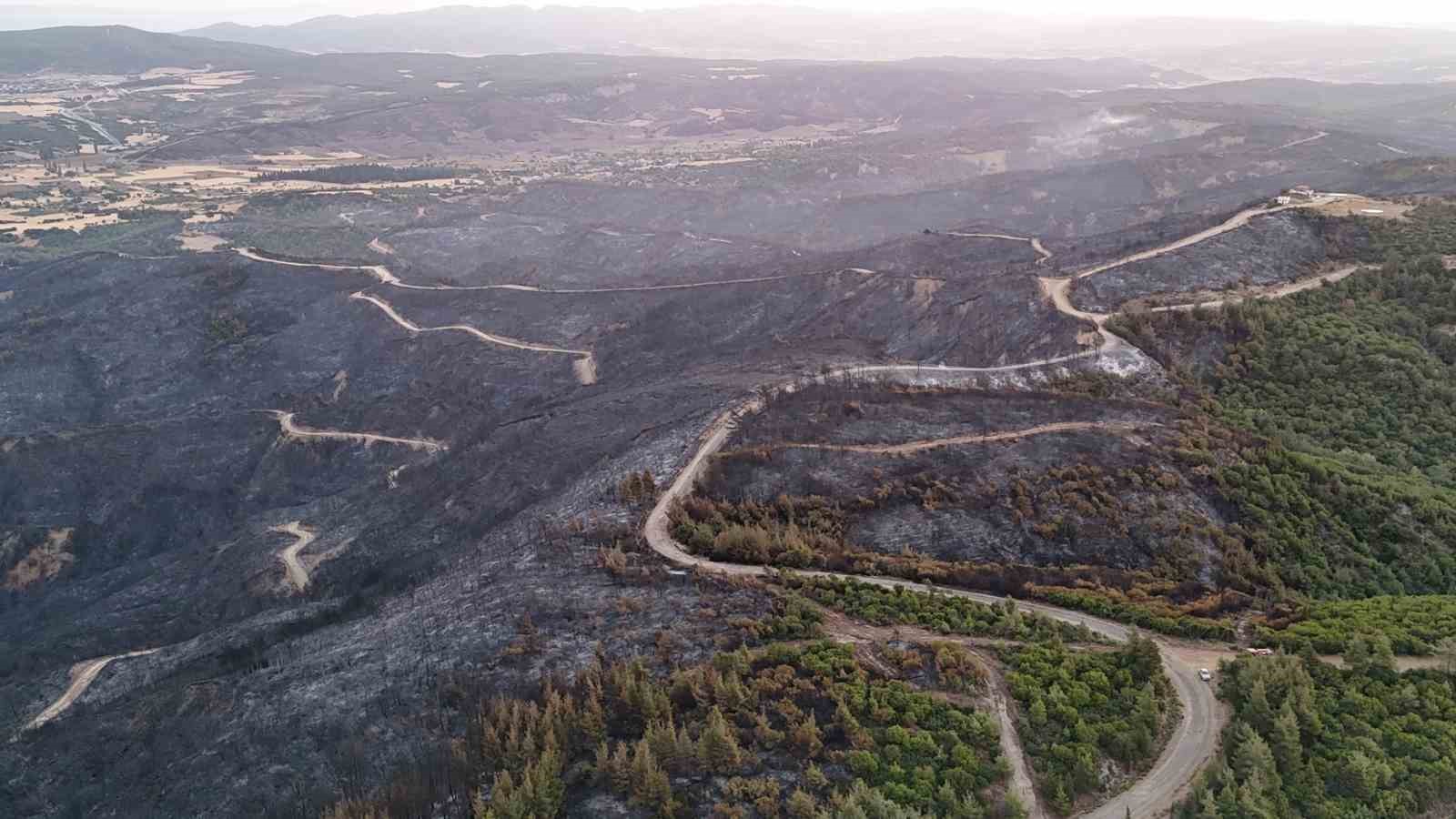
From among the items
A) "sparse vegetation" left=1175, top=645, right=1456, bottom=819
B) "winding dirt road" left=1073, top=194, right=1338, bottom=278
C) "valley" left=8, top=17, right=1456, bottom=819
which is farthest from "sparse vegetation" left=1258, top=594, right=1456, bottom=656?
"winding dirt road" left=1073, top=194, right=1338, bottom=278

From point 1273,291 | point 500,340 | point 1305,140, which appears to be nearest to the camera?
point 1273,291

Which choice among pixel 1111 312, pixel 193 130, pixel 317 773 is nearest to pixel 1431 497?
pixel 1111 312

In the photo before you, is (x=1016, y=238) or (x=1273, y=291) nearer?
(x=1273, y=291)

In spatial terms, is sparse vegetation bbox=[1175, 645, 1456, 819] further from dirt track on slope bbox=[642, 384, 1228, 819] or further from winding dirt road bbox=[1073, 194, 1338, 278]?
winding dirt road bbox=[1073, 194, 1338, 278]

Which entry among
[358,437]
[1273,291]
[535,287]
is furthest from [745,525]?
[535,287]

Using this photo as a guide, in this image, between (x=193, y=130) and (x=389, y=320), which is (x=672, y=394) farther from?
(x=193, y=130)

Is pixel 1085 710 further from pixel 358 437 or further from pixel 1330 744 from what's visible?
pixel 358 437

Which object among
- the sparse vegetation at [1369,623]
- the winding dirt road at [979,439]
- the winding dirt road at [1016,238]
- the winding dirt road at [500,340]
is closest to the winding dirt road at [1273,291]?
the winding dirt road at [979,439]
